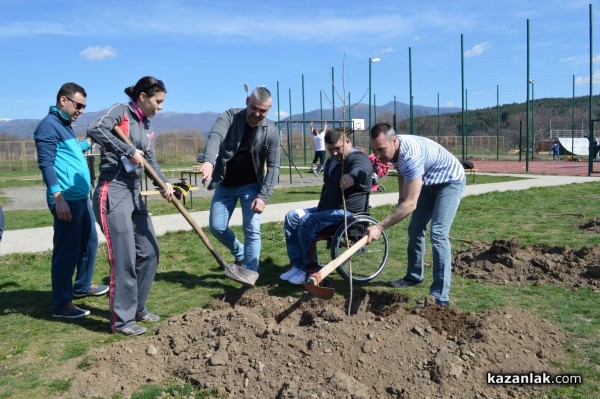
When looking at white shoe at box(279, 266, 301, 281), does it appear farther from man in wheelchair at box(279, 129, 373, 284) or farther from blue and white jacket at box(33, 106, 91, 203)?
blue and white jacket at box(33, 106, 91, 203)

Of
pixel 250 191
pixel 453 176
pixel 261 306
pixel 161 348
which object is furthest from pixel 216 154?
pixel 453 176

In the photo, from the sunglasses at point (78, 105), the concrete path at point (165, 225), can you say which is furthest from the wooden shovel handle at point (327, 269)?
the concrete path at point (165, 225)

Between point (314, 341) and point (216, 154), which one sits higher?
point (216, 154)

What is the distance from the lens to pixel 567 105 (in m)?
54.2

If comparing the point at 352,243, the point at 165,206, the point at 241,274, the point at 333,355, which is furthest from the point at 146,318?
the point at 165,206

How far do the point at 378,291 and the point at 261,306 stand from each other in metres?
1.14

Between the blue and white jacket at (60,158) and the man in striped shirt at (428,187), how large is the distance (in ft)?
8.05

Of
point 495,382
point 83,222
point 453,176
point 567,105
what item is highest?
point 567,105

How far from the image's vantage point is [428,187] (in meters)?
4.88

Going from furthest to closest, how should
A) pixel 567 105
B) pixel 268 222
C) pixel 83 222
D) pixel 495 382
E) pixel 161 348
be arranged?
pixel 567 105, pixel 268 222, pixel 83 222, pixel 161 348, pixel 495 382

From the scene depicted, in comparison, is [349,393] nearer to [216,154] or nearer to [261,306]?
[261,306]

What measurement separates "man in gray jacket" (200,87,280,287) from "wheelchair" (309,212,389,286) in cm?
69

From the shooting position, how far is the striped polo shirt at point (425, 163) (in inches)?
170

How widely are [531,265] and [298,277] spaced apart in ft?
7.70
